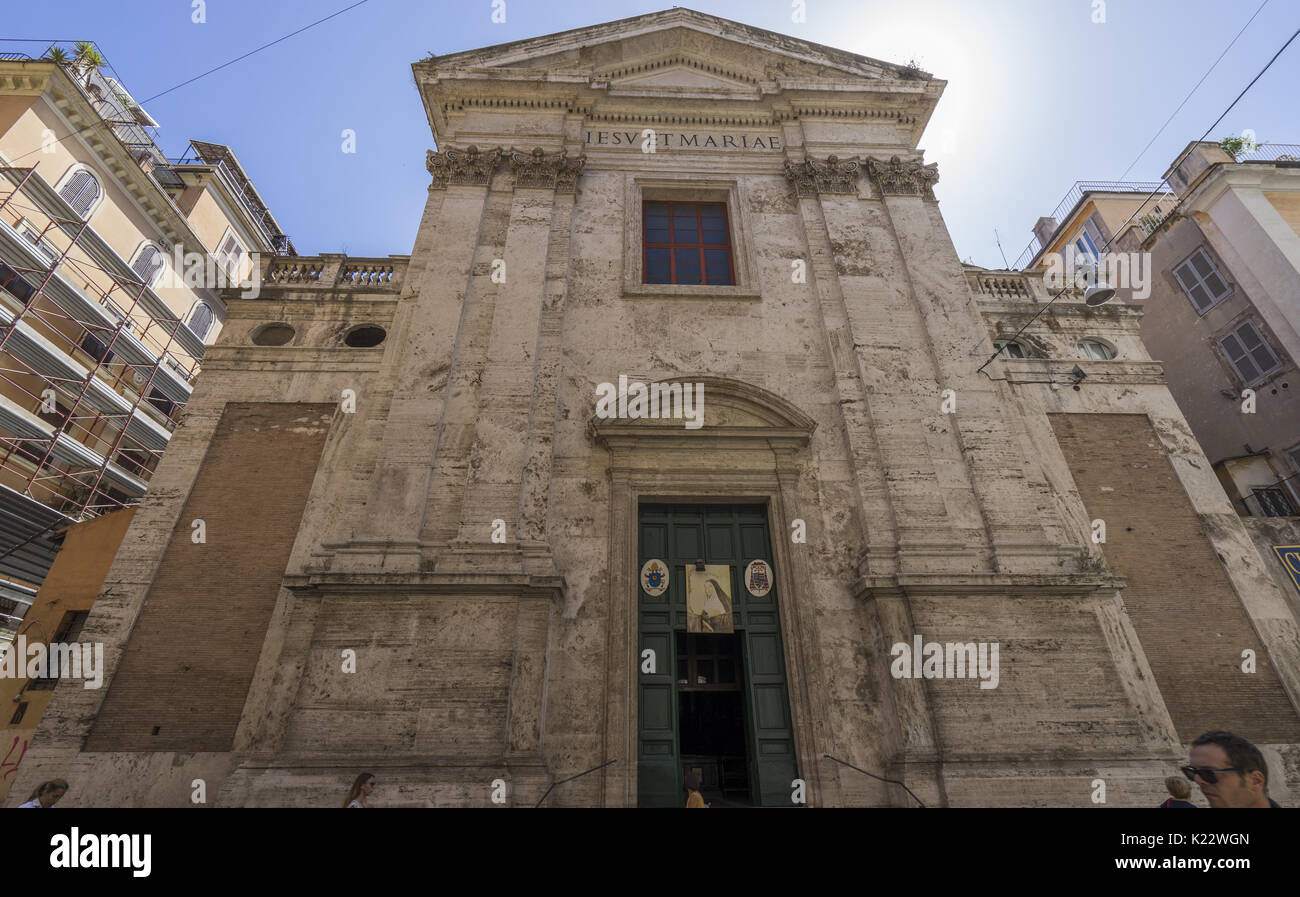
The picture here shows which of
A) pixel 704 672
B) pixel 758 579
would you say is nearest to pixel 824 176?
pixel 758 579

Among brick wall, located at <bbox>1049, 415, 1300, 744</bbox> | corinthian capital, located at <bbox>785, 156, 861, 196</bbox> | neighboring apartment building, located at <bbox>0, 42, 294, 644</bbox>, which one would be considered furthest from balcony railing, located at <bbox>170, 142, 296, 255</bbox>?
brick wall, located at <bbox>1049, 415, 1300, 744</bbox>

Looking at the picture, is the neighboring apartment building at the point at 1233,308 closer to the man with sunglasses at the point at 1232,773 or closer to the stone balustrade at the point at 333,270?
the man with sunglasses at the point at 1232,773

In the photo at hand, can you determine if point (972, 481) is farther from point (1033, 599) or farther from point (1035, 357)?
point (1035, 357)

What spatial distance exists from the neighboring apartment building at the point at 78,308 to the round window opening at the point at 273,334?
477cm

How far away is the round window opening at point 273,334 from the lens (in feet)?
36.2

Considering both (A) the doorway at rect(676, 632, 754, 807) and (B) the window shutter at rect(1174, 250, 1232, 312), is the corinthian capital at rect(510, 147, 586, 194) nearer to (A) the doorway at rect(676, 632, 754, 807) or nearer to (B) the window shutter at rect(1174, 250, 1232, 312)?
(A) the doorway at rect(676, 632, 754, 807)

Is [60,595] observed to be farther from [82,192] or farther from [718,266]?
[82,192]

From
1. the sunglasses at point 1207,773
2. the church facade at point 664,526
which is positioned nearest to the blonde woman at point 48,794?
the church facade at point 664,526

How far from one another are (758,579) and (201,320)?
2330 cm

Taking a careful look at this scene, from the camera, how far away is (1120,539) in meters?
9.62

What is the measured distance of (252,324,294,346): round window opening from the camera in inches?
435

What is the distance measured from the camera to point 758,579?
881cm

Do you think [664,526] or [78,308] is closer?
[664,526]
